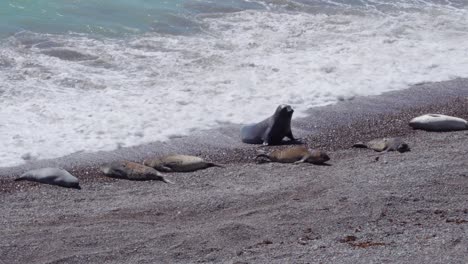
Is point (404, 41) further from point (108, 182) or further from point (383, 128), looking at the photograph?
point (108, 182)

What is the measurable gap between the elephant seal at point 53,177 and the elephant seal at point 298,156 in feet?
6.30

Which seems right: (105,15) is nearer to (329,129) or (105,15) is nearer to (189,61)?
(189,61)

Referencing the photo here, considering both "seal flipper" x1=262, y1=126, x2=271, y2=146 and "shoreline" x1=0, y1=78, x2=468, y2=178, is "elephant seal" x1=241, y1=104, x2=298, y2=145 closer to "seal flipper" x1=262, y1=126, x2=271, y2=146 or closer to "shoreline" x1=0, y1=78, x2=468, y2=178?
"seal flipper" x1=262, y1=126, x2=271, y2=146

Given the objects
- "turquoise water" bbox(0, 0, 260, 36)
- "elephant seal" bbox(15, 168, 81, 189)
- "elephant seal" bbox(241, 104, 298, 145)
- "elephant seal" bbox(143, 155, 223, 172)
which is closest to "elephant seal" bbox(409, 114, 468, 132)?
"elephant seal" bbox(241, 104, 298, 145)

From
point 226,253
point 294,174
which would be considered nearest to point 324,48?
point 294,174

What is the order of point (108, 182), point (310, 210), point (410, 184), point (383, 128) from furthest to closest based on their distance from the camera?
point (383, 128), point (108, 182), point (410, 184), point (310, 210)

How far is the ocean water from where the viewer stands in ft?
34.8

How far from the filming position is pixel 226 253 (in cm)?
689

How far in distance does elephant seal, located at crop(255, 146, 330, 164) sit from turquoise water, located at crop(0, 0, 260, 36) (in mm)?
5622

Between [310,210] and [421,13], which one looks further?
[421,13]

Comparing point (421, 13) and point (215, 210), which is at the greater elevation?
point (421, 13)

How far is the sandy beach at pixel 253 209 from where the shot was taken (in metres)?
6.88

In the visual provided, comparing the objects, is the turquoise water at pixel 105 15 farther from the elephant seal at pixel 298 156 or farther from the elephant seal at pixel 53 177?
the elephant seal at pixel 53 177

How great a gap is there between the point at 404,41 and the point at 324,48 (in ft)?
4.63
